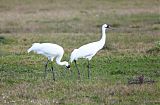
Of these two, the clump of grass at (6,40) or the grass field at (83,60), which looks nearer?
the grass field at (83,60)

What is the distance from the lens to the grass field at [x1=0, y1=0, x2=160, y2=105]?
12039 millimetres

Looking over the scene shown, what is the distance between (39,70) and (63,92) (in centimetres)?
392

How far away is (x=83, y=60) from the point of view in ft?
60.6

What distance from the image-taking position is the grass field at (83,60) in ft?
39.5

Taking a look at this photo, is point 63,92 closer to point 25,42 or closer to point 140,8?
point 25,42

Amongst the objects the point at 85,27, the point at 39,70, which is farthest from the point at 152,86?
→ the point at 85,27

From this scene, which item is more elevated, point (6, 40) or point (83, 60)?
point (6, 40)

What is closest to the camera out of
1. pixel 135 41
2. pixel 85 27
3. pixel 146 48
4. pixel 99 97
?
pixel 99 97

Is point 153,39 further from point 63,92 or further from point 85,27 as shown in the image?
point 63,92

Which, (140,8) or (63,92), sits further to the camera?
(140,8)

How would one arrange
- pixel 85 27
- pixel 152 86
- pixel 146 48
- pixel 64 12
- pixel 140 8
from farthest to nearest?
pixel 140 8, pixel 64 12, pixel 85 27, pixel 146 48, pixel 152 86

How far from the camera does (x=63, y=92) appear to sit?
12477 millimetres

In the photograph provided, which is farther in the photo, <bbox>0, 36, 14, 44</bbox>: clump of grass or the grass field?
<bbox>0, 36, 14, 44</bbox>: clump of grass

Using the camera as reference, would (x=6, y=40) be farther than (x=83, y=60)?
Yes
